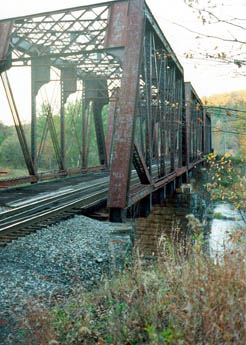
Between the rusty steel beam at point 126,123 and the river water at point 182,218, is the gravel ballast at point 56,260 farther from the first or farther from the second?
the river water at point 182,218

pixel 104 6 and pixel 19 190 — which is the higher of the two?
pixel 104 6

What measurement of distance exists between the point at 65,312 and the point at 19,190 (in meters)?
8.91

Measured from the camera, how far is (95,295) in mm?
4750

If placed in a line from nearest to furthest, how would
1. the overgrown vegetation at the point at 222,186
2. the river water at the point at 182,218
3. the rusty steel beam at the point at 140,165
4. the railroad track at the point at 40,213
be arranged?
the overgrown vegetation at the point at 222,186, the railroad track at the point at 40,213, the rusty steel beam at the point at 140,165, the river water at the point at 182,218

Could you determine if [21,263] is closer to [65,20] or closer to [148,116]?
[148,116]

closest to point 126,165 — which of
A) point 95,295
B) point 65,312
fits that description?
point 95,295

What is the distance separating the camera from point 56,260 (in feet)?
20.0

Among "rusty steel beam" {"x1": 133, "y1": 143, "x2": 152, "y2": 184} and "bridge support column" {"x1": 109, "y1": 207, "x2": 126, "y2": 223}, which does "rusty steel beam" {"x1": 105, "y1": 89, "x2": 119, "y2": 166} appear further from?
"bridge support column" {"x1": 109, "y1": 207, "x2": 126, "y2": 223}

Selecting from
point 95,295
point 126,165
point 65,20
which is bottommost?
point 95,295

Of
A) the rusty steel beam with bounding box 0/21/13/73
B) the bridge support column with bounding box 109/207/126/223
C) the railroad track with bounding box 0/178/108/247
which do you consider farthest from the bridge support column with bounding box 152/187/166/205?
the rusty steel beam with bounding box 0/21/13/73

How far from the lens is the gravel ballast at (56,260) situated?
4.71 metres

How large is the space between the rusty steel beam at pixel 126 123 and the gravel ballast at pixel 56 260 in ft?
2.59

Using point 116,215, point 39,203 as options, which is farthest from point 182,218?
point 116,215

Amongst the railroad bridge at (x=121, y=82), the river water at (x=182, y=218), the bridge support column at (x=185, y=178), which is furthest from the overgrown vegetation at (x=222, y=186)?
the bridge support column at (x=185, y=178)
